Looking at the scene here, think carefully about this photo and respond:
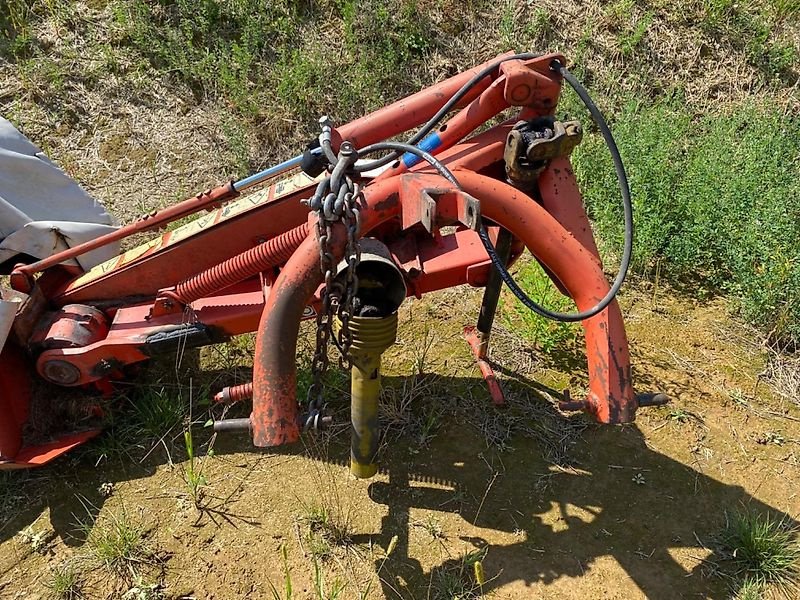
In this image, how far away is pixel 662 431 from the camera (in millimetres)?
3002

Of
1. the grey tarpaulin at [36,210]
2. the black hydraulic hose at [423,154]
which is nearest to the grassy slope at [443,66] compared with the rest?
the grey tarpaulin at [36,210]

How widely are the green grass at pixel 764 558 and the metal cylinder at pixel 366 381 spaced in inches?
60.5

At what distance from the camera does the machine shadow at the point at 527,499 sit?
245cm

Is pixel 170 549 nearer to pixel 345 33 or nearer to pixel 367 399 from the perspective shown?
pixel 367 399

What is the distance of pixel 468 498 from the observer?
2699 millimetres

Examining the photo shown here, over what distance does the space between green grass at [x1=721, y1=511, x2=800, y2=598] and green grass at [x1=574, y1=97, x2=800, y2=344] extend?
137 centimetres

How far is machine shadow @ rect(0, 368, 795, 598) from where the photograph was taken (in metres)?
2.45

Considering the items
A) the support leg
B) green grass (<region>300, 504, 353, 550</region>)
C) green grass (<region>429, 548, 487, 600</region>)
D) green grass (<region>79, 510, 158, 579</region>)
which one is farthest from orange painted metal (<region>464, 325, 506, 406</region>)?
green grass (<region>79, 510, 158, 579</region>)

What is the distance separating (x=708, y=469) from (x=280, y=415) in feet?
6.92

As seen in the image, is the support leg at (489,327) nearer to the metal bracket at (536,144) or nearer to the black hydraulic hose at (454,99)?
the metal bracket at (536,144)

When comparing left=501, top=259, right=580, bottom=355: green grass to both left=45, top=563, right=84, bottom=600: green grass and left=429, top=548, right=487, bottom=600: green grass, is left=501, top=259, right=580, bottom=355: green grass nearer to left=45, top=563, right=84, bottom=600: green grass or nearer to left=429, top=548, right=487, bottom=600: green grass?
left=429, top=548, right=487, bottom=600: green grass

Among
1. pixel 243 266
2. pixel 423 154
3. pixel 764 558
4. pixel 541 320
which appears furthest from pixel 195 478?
pixel 764 558

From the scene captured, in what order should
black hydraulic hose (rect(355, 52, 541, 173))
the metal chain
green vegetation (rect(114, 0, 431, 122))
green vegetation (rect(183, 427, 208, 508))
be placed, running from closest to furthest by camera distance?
the metal chain, black hydraulic hose (rect(355, 52, 541, 173)), green vegetation (rect(183, 427, 208, 508)), green vegetation (rect(114, 0, 431, 122))

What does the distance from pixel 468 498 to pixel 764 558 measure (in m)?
1.21
